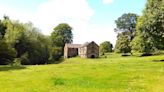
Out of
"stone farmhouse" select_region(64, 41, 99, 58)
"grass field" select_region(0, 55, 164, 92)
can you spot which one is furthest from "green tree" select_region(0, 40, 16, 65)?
"stone farmhouse" select_region(64, 41, 99, 58)

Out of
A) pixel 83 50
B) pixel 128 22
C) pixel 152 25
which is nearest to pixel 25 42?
Result: pixel 152 25

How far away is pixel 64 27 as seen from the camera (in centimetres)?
19938

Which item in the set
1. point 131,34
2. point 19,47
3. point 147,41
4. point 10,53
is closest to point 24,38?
point 19,47

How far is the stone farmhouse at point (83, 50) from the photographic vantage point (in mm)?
160375

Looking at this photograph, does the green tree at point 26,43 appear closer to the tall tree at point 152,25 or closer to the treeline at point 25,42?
the treeline at point 25,42

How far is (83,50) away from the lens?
165750mm

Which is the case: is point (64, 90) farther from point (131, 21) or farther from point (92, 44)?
point (131, 21)

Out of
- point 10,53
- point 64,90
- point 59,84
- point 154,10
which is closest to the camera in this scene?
point 64,90

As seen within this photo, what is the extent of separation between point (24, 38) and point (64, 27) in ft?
300

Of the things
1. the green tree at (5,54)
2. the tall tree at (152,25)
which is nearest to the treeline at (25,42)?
the green tree at (5,54)

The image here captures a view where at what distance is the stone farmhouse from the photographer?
160375mm

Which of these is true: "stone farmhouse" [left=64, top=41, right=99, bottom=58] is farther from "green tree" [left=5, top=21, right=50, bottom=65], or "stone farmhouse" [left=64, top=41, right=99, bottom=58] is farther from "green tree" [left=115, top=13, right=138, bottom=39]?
"green tree" [left=5, top=21, right=50, bottom=65]

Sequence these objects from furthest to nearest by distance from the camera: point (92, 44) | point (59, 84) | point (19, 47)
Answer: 1. point (92, 44)
2. point (19, 47)
3. point (59, 84)

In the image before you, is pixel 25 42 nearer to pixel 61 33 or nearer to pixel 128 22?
pixel 128 22
